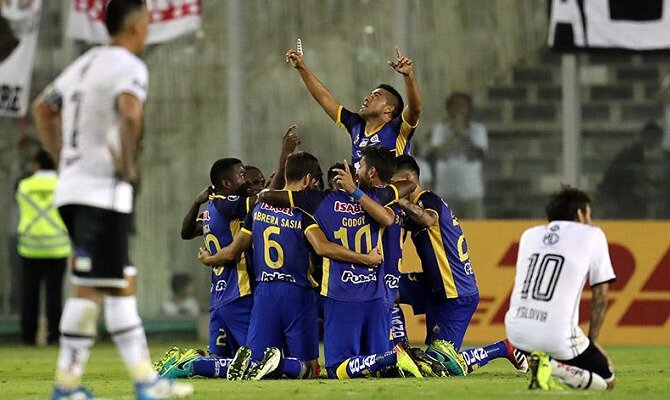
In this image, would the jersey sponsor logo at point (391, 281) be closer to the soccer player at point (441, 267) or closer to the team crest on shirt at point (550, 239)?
the soccer player at point (441, 267)

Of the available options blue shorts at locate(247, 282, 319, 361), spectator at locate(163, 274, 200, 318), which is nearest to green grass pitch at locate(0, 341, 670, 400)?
blue shorts at locate(247, 282, 319, 361)

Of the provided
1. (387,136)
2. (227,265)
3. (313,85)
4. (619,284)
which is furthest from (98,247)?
(619,284)

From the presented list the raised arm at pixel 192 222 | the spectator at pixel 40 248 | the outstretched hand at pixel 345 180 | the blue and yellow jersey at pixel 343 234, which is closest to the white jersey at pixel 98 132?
the outstretched hand at pixel 345 180

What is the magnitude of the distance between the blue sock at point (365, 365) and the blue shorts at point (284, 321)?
377mm

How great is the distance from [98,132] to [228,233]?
431cm

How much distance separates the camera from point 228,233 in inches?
482

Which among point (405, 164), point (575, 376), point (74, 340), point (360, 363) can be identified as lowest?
point (360, 363)

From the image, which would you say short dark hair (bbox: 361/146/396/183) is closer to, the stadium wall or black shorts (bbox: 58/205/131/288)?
black shorts (bbox: 58/205/131/288)

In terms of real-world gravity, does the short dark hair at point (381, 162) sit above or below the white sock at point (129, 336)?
above

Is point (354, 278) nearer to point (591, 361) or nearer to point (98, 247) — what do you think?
point (591, 361)

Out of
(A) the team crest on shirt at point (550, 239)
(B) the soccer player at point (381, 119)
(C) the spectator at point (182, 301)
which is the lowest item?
(C) the spectator at point (182, 301)

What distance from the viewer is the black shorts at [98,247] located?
25.9ft

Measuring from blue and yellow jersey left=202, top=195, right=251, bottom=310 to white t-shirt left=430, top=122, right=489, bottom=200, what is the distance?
6492mm

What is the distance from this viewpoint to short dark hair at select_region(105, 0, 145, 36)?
8070 mm
